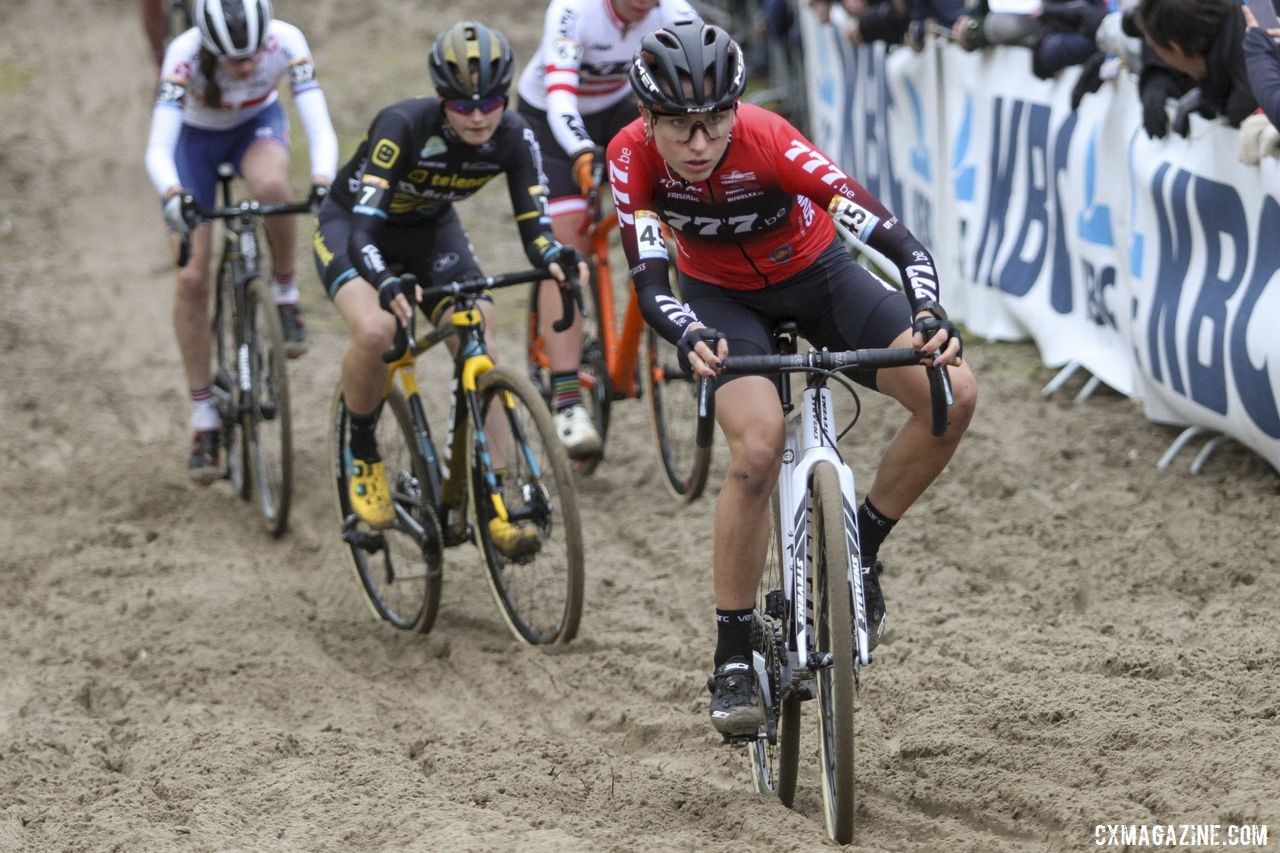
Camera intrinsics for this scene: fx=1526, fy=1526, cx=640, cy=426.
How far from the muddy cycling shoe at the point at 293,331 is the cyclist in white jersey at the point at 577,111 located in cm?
130

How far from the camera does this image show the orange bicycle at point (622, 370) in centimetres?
767

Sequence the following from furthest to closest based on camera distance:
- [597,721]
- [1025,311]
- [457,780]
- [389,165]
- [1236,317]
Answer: [1025,311]
[1236,317]
[389,165]
[597,721]
[457,780]

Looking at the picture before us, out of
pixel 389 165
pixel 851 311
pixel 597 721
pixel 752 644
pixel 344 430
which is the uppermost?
pixel 389 165

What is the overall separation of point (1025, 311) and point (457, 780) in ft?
17.7

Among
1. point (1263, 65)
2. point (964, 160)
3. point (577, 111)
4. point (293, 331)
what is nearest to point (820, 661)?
point (1263, 65)

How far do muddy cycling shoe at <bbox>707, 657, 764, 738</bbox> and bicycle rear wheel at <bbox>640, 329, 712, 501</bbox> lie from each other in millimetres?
3023

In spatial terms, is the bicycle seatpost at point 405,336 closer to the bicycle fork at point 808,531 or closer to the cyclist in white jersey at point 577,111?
the cyclist in white jersey at point 577,111

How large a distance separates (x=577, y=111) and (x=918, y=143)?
11.7 feet

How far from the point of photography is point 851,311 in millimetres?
4711

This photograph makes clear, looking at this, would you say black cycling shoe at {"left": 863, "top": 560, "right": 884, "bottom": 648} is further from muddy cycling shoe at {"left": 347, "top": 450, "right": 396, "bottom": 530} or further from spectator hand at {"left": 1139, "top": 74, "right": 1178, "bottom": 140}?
spectator hand at {"left": 1139, "top": 74, "right": 1178, "bottom": 140}

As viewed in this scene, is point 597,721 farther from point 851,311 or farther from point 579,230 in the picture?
point 579,230

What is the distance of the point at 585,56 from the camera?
7871 mm

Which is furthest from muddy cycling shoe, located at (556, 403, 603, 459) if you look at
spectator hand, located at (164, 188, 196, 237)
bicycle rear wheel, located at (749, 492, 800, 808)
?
bicycle rear wheel, located at (749, 492, 800, 808)

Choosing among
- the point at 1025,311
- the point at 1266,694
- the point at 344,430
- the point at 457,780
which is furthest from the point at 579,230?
the point at 1266,694
